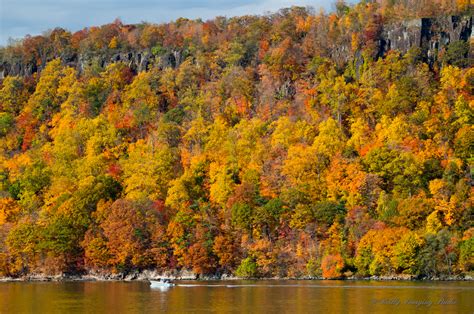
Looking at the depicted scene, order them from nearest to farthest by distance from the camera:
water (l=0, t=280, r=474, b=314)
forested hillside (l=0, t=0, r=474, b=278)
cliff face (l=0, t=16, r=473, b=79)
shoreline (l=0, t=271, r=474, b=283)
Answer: water (l=0, t=280, r=474, b=314) → shoreline (l=0, t=271, r=474, b=283) → forested hillside (l=0, t=0, r=474, b=278) → cliff face (l=0, t=16, r=473, b=79)

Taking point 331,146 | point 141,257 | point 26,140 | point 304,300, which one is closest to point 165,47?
point 26,140

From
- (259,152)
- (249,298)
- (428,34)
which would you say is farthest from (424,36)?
(249,298)

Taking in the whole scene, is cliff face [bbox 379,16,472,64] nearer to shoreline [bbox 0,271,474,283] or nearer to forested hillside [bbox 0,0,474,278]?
forested hillside [bbox 0,0,474,278]

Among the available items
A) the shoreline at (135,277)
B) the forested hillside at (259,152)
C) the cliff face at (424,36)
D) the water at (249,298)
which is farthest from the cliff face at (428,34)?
the water at (249,298)

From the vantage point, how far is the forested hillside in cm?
11831

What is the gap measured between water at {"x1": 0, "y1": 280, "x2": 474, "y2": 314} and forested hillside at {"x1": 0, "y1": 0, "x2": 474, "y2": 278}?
12.3 metres

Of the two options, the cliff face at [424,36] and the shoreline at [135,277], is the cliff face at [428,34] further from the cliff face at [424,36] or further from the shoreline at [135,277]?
the shoreline at [135,277]

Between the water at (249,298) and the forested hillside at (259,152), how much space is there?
12.3 m

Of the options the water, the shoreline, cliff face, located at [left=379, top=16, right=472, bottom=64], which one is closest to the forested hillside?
cliff face, located at [left=379, top=16, right=472, bottom=64]

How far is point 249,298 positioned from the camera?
8400 cm

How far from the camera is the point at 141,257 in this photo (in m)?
122

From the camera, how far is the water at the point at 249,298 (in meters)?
74.5

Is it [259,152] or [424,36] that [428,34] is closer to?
[424,36]

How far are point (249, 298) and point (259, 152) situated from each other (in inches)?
2370
